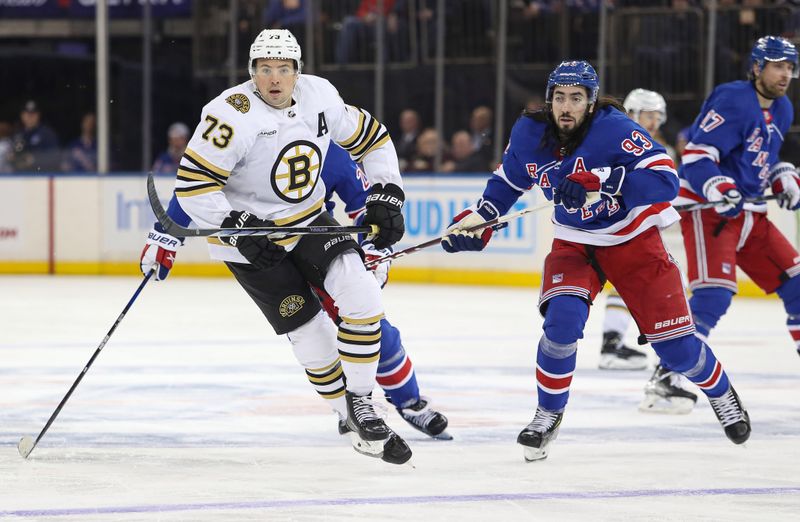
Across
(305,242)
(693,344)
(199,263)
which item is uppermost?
(305,242)

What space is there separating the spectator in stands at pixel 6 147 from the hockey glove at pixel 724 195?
7819 millimetres

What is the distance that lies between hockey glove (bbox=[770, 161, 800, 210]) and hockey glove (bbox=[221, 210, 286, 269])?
2.11m

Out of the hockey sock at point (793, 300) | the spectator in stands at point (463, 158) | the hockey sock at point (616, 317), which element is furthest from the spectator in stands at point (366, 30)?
the hockey sock at point (793, 300)

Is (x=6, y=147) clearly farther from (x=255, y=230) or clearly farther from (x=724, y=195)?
(x=255, y=230)

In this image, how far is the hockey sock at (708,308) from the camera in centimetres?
491

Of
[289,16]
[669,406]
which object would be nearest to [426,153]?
[289,16]

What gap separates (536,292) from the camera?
957cm

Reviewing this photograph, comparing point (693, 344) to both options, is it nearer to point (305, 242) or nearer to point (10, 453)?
point (305, 242)

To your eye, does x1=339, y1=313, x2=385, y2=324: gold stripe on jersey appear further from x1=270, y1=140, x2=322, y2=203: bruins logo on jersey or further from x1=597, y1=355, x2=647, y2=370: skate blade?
x1=597, y1=355, x2=647, y2=370: skate blade

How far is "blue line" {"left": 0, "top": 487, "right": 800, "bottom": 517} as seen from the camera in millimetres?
3238

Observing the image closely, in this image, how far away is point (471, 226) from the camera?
4.14m

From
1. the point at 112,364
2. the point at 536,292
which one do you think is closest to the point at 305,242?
the point at 112,364

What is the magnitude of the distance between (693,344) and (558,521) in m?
1.06

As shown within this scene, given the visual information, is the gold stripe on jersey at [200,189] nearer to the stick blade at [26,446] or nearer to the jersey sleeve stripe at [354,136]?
the jersey sleeve stripe at [354,136]
